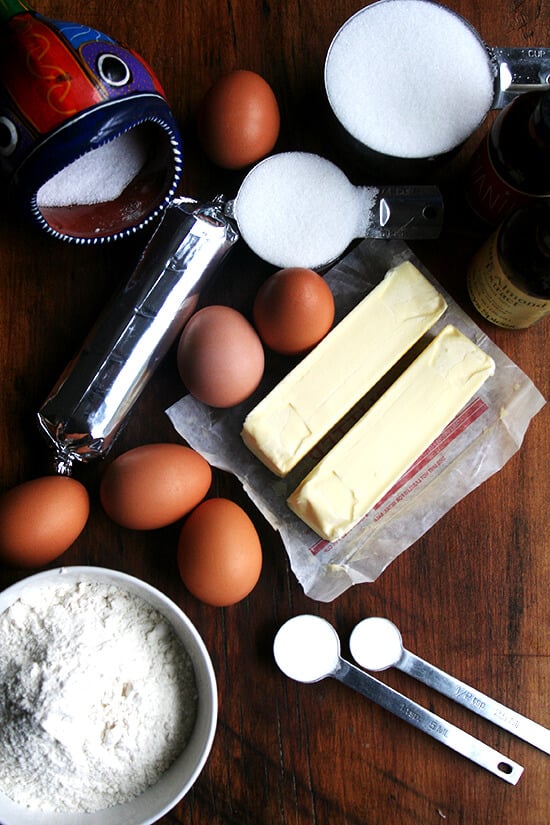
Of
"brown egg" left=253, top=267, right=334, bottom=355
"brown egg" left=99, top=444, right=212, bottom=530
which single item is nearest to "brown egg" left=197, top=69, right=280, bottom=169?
"brown egg" left=253, top=267, right=334, bottom=355

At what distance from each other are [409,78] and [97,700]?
79cm

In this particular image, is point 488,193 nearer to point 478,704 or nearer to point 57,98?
point 57,98

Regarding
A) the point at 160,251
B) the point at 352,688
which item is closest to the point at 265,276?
the point at 160,251

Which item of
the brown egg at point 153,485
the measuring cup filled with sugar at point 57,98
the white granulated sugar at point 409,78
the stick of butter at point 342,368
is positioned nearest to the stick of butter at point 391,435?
the stick of butter at point 342,368

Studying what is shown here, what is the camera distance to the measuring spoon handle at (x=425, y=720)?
0.87 metres

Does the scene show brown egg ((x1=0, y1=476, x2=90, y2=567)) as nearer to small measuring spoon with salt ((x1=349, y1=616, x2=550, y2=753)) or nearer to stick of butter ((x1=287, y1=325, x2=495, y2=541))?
stick of butter ((x1=287, y1=325, x2=495, y2=541))

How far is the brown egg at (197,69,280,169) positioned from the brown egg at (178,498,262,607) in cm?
42

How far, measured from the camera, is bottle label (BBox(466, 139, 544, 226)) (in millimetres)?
835

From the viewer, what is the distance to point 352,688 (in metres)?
0.88

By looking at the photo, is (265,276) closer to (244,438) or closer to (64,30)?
(244,438)

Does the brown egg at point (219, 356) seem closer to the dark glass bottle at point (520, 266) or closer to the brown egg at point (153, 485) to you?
the brown egg at point (153, 485)

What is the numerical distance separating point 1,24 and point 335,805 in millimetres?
933

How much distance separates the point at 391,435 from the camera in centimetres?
89

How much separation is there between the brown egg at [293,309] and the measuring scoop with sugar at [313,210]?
0.14 ft
